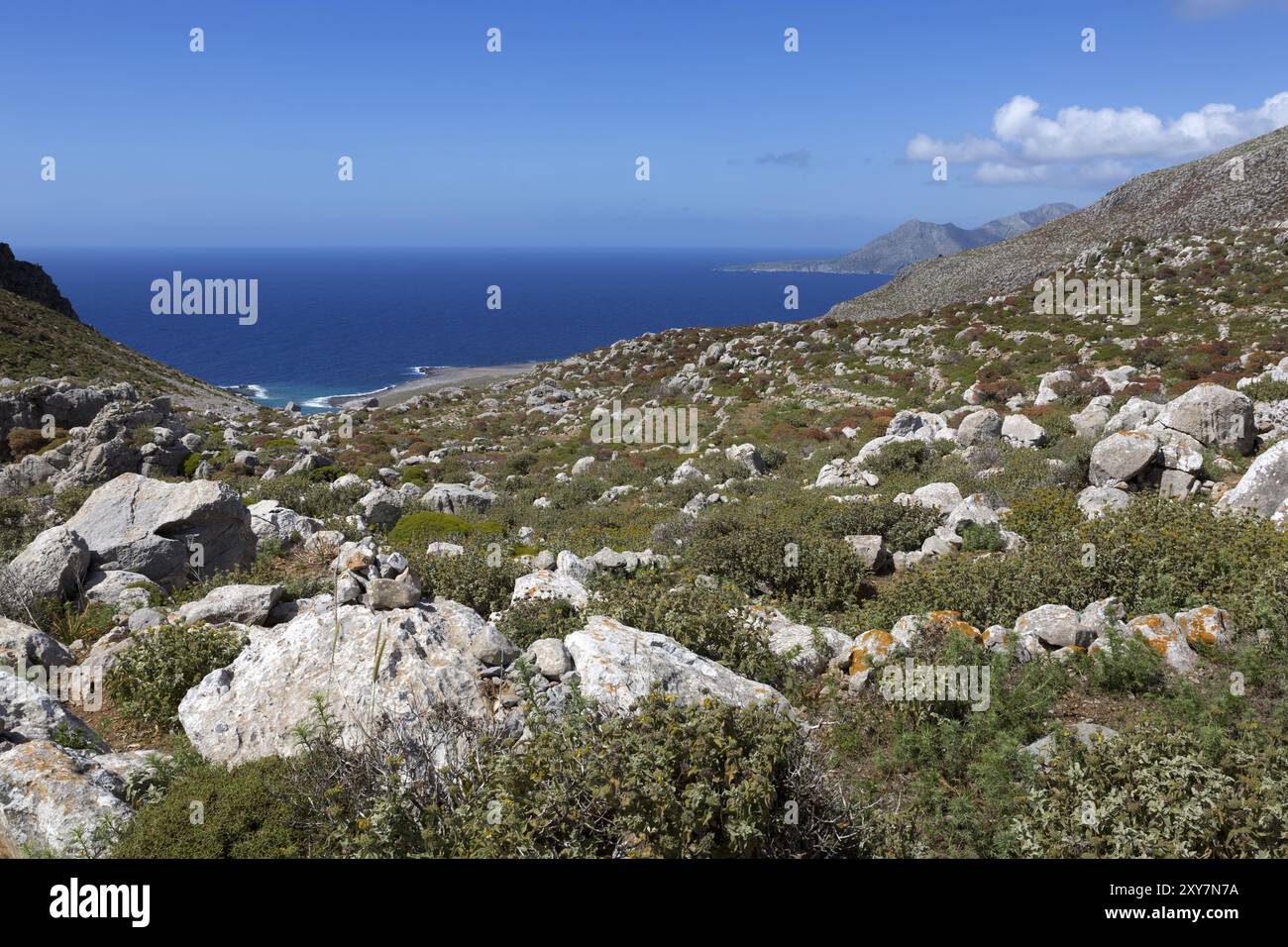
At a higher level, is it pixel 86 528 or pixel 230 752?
pixel 86 528

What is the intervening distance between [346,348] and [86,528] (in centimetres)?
14273

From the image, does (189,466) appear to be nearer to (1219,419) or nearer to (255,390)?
(1219,419)

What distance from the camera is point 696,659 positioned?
6.72 m

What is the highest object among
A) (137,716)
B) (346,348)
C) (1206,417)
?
(346,348)

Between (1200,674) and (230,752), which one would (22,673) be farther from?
(1200,674)

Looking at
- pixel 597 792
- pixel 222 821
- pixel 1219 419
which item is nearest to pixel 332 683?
pixel 222 821

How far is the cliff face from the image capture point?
6353 centimetres

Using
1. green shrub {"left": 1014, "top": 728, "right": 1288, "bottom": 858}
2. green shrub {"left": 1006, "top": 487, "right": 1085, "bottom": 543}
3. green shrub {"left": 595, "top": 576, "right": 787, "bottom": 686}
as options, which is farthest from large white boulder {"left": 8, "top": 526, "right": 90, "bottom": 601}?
green shrub {"left": 1006, "top": 487, "right": 1085, "bottom": 543}

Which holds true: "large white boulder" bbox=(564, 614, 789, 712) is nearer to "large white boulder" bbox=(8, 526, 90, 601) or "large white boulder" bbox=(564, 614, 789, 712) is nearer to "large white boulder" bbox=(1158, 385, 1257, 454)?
"large white boulder" bbox=(8, 526, 90, 601)

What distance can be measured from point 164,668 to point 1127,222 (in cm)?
7224
